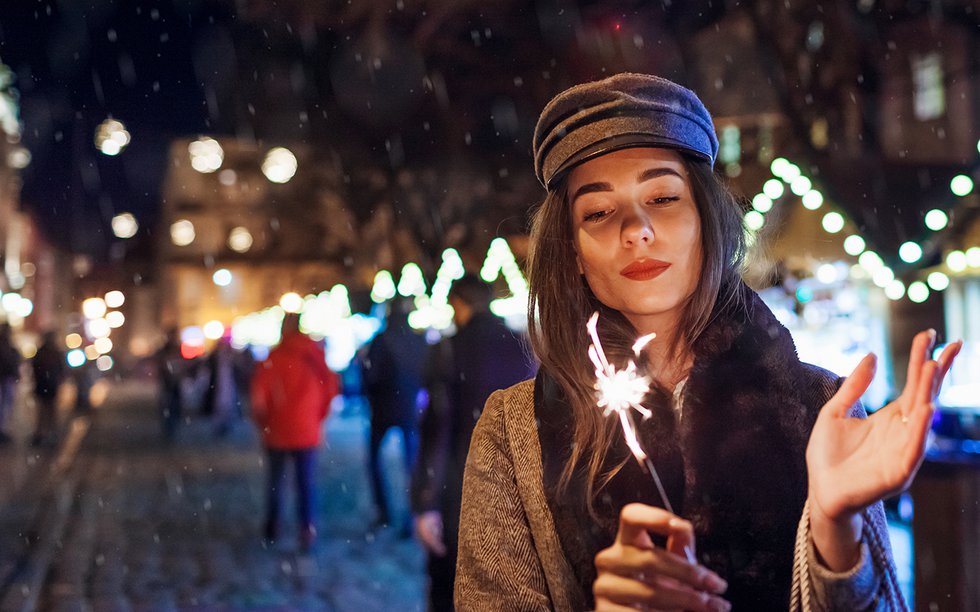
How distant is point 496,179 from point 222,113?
6452 millimetres

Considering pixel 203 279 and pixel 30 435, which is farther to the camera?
pixel 203 279

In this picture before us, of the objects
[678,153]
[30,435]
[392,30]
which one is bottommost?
[678,153]

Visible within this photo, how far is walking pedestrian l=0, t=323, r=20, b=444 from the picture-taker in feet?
56.0

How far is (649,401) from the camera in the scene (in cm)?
203

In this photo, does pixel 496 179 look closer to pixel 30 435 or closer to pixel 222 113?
pixel 222 113

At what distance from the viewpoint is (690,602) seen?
153 centimetres

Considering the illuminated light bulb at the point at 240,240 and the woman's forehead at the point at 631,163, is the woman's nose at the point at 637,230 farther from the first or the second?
the illuminated light bulb at the point at 240,240

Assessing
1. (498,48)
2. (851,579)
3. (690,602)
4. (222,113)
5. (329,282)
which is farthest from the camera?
(329,282)

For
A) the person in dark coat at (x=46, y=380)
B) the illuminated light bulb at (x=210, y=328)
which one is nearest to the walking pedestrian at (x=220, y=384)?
the person in dark coat at (x=46, y=380)

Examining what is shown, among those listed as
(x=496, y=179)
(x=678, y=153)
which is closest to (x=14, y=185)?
(x=496, y=179)

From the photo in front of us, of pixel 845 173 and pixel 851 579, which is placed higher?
pixel 845 173

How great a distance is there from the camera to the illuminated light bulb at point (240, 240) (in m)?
72.6

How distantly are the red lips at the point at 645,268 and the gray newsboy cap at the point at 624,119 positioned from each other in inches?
10.4

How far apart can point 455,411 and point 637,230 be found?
13.3 ft
